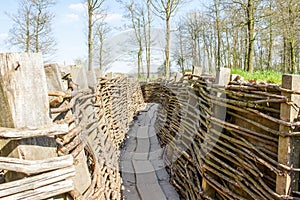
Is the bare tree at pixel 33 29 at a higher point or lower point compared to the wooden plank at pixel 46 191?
higher

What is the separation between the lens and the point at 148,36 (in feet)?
59.6

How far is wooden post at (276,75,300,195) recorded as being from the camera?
161 centimetres

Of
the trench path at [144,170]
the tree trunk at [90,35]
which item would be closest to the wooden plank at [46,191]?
the trench path at [144,170]

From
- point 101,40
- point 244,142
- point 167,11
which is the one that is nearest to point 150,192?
point 244,142

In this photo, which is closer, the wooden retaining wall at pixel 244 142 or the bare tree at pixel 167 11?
the wooden retaining wall at pixel 244 142

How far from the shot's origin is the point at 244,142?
204 cm

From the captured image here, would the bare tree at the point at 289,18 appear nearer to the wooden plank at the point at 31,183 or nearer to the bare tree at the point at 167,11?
the bare tree at the point at 167,11

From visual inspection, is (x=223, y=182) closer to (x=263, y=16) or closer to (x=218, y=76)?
(x=218, y=76)

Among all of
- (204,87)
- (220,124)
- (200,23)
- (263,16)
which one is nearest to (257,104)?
(220,124)

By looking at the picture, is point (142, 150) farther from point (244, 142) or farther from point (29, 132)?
point (29, 132)

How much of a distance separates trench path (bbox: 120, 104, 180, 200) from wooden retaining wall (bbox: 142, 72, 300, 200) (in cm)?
40

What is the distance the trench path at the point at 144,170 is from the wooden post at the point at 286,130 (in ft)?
6.18

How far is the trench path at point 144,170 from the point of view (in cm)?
346

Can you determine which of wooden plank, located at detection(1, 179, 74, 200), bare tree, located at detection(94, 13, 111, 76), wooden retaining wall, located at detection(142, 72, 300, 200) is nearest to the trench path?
wooden retaining wall, located at detection(142, 72, 300, 200)
